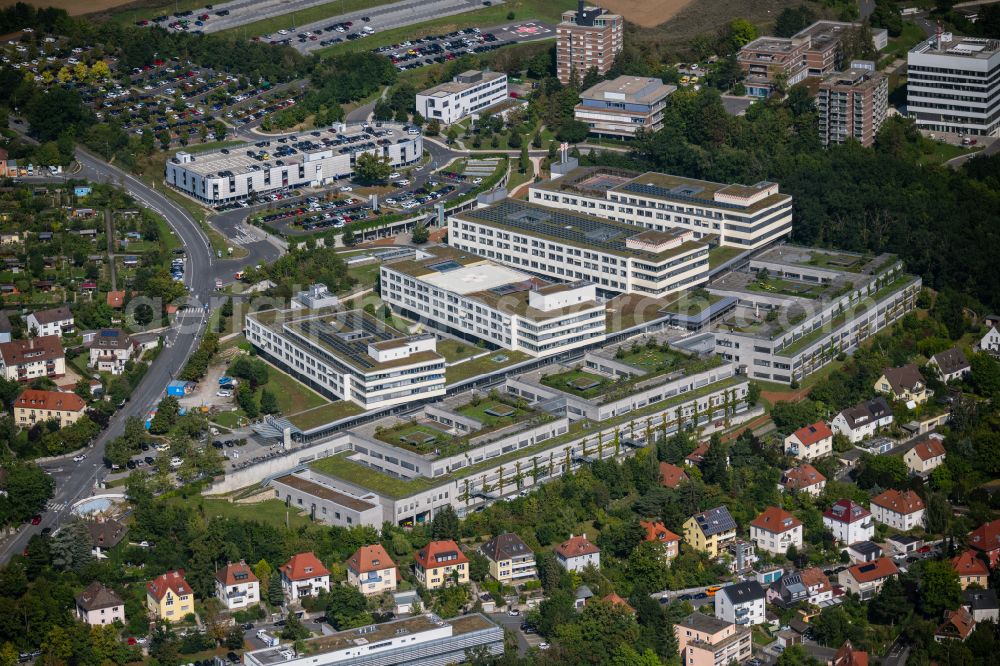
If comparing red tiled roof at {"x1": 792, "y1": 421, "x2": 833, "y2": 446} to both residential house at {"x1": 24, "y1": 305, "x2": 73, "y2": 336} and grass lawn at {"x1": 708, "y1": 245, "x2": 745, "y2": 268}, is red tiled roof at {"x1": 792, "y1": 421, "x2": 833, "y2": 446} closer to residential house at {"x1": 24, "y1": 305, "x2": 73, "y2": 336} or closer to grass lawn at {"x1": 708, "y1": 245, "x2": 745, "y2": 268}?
grass lawn at {"x1": 708, "y1": 245, "x2": 745, "y2": 268}

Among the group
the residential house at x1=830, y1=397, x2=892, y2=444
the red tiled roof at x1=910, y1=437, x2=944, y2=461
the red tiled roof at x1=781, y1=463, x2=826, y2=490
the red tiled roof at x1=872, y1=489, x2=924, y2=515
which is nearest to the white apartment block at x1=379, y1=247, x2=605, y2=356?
the residential house at x1=830, y1=397, x2=892, y2=444

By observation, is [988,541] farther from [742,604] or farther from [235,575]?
[235,575]

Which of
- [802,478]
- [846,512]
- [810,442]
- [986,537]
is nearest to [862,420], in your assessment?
[810,442]

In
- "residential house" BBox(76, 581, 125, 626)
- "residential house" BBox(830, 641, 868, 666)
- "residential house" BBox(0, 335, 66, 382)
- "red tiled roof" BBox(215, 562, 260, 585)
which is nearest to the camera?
"residential house" BBox(830, 641, 868, 666)

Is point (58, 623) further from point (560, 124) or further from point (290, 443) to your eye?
point (560, 124)

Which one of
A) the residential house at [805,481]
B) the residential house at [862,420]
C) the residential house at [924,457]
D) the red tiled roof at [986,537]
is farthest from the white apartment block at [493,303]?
the red tiled roof at [986,537]

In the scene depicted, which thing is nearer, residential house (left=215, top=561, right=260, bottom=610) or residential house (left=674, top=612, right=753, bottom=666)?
residential house (left=674, top=612, right=753, bottom=666)
